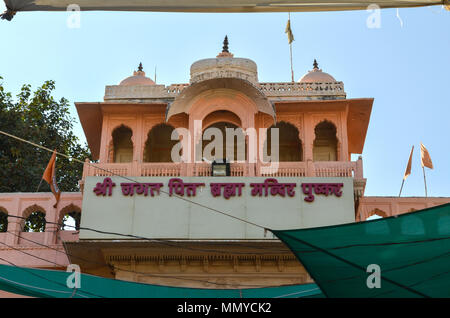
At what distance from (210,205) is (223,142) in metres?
3.43

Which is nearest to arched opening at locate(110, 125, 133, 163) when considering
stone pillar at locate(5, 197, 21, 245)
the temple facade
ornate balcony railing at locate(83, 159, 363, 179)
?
the temple facade

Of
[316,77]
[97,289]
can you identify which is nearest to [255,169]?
[316,77]

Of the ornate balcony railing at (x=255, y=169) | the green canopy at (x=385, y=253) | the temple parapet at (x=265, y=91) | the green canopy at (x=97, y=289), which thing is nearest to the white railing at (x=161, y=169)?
the ornate balcony railing at (x=255, y=169)

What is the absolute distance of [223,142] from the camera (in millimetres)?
17250

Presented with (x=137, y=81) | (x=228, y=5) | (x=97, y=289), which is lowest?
(x=97, y=289)

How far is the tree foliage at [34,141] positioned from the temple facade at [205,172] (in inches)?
231

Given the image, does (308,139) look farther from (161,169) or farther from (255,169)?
(161,169)

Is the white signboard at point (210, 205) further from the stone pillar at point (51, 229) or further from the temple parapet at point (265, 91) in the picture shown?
the temple parapet at point (265, 91)

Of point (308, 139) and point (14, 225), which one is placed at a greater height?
point (308, 139)

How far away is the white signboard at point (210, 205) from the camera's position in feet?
Answer: 45.4

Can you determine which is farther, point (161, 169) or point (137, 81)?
point (137, 81)

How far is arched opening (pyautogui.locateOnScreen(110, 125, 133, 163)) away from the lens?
17.8 meters

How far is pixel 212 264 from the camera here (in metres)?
14.3

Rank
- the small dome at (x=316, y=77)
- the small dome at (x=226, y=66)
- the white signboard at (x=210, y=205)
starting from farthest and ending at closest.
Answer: the small dome at (x=316, y=77) → the small dome at (x=226, y=66) → the white signboard at (x=210, y=205)
